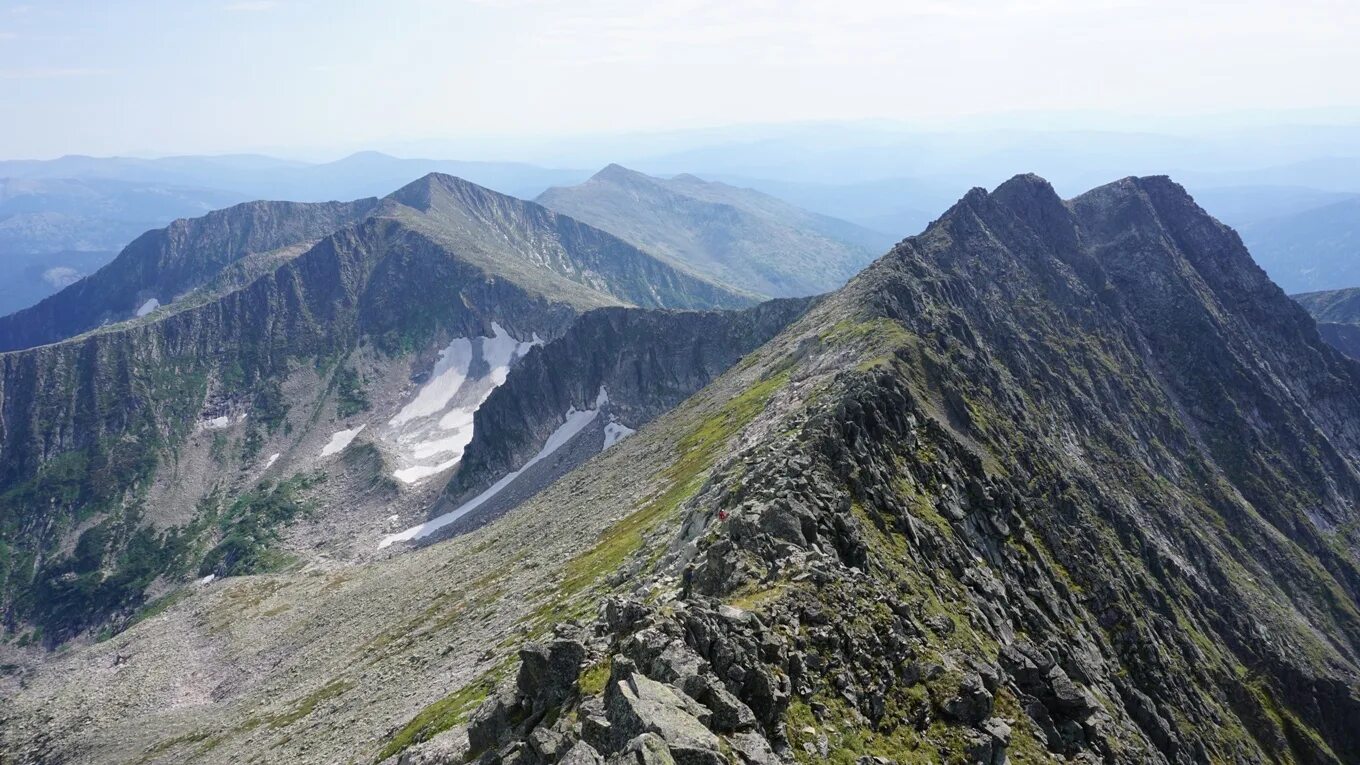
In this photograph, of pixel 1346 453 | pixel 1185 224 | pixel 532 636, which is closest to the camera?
pixel 532 636

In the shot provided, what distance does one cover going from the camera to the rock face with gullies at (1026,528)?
28286 millimetres

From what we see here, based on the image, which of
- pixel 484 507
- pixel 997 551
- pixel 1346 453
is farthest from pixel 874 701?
pixel 1346 453

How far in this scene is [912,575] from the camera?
41.5 m

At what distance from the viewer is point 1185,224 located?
536 ft

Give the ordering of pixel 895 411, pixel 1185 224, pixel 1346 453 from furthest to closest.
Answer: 1. pixel 1185 224
2. pixel 1346 453
3. pixel 895 411

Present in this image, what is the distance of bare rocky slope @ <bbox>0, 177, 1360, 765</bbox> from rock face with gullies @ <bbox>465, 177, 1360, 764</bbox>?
0.26 meters

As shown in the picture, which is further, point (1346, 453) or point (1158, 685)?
point (1346, 453)

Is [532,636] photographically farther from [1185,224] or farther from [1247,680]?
[1185,224]

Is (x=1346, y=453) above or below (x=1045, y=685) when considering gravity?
below

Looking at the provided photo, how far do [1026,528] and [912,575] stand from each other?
86.5 feet

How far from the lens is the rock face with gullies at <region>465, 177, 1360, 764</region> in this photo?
1114 inches

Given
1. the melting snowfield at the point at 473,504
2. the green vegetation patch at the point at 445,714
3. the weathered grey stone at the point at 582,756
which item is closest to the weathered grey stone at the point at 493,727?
the weathered grey stone at the point at 582,756

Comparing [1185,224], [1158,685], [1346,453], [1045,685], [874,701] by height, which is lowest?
[1346,453]

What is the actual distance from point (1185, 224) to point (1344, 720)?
383ft
